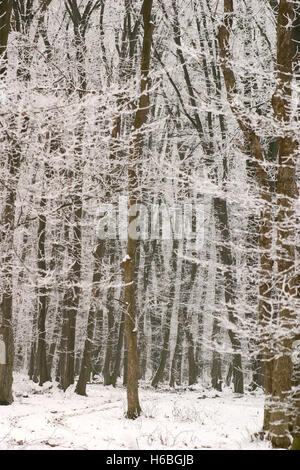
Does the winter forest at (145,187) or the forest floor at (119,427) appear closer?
the winter forest at (145,187)

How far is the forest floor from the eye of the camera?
688 centimetres

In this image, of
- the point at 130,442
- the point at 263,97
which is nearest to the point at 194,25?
the point at 263,97

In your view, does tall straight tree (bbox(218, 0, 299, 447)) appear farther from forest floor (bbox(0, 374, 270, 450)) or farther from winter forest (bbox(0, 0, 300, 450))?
forest floor (bbox(0, 374, 270, 450))

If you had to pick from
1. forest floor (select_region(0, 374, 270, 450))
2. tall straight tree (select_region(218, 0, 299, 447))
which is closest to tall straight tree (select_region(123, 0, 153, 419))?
forest floor (select_region(0, 374, 270, 450))

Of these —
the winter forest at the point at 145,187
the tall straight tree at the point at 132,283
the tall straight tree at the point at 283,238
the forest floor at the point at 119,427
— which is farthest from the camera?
the tall straight tree at the point at 132,283

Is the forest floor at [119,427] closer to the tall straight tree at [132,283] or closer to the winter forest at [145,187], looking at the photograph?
the winter forest at [145,187]

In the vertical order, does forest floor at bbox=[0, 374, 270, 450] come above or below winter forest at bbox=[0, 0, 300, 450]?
below

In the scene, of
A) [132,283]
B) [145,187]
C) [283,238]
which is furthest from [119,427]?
[145,187]

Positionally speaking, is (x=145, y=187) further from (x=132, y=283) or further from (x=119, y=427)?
(x=119, y=427)

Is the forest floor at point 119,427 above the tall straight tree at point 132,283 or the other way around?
the other way around

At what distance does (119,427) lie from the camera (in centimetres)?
840

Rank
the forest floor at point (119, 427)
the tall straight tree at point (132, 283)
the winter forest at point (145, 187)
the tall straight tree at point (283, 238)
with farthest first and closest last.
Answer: the tall straight tree at point (132, 283) → the forest floor at point (119, 427) → the winter forest at point (145, 187) → the tall straight tree at point (283, 238)

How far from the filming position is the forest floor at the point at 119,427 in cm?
688

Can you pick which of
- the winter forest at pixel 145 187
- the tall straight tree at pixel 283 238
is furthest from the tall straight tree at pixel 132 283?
the tall straight tree at pixel 283 238
